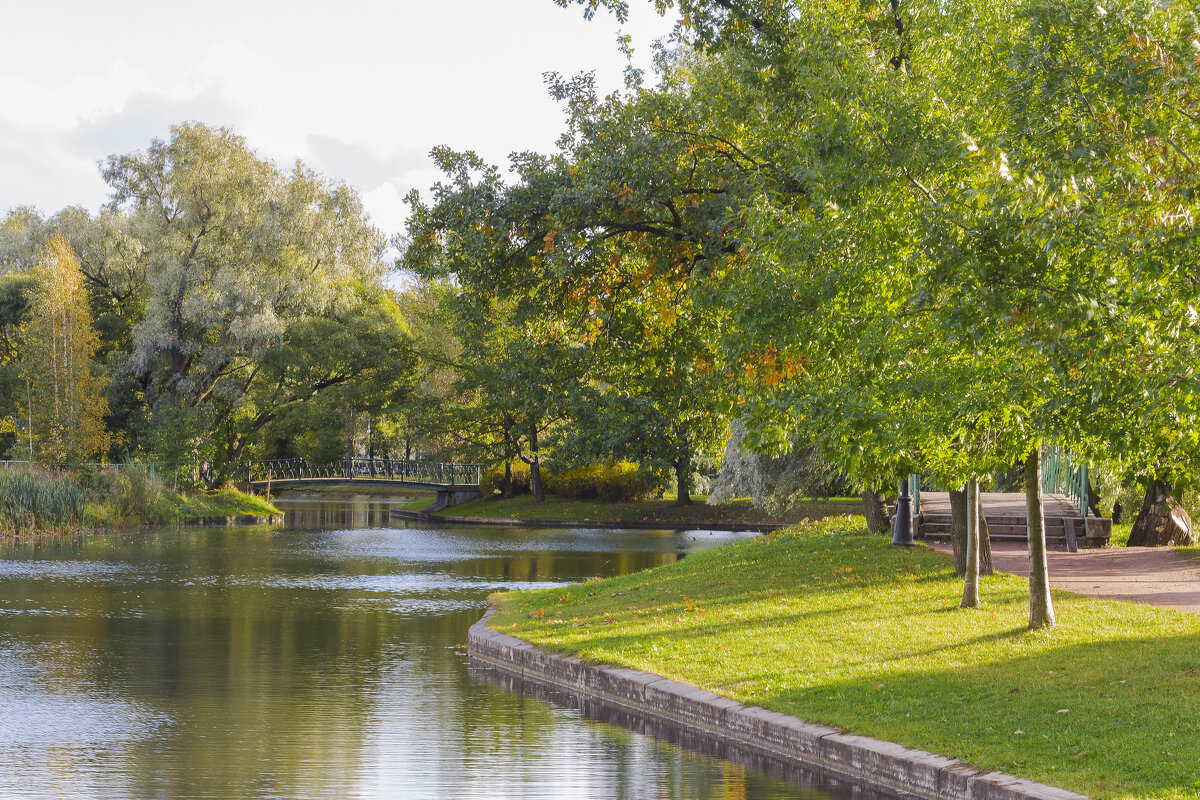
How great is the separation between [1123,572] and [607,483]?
1290 inches

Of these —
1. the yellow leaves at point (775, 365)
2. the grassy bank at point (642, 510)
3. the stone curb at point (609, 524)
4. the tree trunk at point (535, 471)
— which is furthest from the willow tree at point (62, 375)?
the yellow leaves at point (775, 365)

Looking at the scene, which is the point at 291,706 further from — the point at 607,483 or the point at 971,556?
the point at 607,483

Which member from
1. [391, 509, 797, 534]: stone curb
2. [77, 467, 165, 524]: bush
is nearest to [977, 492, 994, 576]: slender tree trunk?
[391, 509, 797, 534]: stone curb

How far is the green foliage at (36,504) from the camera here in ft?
106

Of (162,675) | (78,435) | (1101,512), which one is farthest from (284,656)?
Result: (78,435)

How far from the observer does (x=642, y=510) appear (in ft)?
155

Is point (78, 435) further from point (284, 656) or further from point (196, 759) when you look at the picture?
point (196, 759)

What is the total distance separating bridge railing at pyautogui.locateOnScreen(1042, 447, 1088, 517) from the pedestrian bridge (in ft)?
105

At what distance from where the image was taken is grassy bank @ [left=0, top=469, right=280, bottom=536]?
1288 inches

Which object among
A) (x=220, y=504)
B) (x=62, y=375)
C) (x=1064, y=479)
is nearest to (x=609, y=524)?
(x=220, y=504)

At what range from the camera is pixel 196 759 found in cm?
870

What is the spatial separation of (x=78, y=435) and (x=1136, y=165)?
39.1 meters

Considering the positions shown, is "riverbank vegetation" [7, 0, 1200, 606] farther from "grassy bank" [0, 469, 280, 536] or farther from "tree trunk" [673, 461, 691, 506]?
"grassy bank" [0, 469, 280, 536]

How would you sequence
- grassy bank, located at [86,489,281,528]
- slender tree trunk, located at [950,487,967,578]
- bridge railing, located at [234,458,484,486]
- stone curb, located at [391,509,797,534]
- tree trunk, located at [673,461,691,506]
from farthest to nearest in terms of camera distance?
bridge railing, located at [234,458,484,486], tree trunk, located at [673,461,691,506], stone curb, located at [391,509,797,534], grassy bank, located at [86,489,281,528], slender tree trunk, located at [950,487,967,578]
